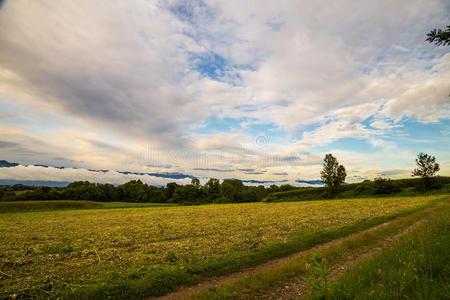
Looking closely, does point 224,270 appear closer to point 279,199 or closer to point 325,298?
point 325,298

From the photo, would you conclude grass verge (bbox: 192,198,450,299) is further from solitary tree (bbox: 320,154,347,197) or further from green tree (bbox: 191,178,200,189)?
green tree (bbox: 191,178,200,189)

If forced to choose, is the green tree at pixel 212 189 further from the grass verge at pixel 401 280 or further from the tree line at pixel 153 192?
the grass verge at pixel 401 280

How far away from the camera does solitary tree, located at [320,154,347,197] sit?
89.8 metres

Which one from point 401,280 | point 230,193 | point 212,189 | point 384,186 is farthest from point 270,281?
point 212,189

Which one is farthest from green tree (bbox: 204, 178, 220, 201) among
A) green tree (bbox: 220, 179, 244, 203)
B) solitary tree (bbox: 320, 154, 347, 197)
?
solitary tree (bbox: 320, 154, 347, 197)

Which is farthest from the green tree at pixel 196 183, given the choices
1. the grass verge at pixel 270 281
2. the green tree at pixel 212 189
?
the grass verge at pixel 270 281

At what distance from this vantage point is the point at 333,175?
9050 cm

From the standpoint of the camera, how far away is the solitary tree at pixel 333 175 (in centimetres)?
8975

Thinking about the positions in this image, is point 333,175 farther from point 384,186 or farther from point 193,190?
point 193,190

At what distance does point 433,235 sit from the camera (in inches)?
418

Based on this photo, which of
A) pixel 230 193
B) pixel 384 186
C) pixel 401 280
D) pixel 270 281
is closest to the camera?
pixel 401 280

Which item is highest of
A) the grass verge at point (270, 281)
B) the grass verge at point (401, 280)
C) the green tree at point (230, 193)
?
the grass verge at point (401, 280)

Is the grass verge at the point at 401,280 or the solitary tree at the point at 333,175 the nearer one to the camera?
the grass verge at the point at 401,280

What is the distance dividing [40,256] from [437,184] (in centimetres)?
10510
